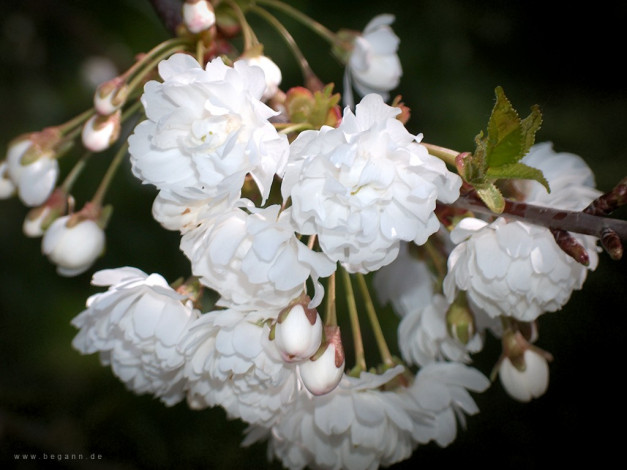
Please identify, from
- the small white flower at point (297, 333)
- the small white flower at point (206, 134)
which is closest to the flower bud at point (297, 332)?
the small white flower at point (297, 333)

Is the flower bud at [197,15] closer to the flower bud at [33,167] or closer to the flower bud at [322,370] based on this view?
the flower bud at [33,167]

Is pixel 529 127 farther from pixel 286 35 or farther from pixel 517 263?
pixel 286 35

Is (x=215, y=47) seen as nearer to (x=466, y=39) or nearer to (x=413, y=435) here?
(x=413, y=435)

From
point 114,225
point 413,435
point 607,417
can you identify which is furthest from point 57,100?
point 607,417

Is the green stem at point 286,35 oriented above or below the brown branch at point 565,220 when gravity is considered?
above

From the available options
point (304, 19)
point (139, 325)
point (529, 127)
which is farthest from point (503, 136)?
point (304, 19)

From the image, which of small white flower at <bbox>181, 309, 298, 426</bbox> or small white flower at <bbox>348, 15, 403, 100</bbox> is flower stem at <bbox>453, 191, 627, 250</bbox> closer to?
small white flower at <bbox>181, 309, 298, 426</bbox>

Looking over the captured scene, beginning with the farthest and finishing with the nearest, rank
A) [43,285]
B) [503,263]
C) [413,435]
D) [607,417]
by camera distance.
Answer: [43,285], [607,417], [413,435], [503,263]
